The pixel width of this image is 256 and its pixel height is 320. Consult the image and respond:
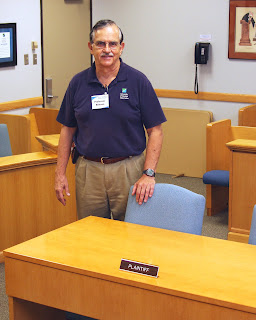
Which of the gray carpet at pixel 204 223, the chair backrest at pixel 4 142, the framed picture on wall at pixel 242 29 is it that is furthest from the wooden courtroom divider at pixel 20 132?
the framed picture on wall at pixel 242 29

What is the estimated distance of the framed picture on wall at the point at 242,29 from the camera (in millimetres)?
7266

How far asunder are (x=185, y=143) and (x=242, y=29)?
5.08 ft

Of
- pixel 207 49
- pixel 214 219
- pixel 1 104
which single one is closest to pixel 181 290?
pixel 214 219

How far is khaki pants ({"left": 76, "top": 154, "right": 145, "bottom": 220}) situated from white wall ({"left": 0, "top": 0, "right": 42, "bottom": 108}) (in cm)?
333

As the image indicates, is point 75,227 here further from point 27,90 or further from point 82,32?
point 82,32

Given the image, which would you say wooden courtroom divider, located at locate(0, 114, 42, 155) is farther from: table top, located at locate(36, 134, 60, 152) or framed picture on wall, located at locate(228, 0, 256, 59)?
framed picture on wall, located at locate(228, 0, 256, 59)

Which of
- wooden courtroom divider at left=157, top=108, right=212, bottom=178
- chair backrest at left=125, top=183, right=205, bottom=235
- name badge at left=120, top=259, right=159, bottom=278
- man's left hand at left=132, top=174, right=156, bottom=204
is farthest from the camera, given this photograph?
wooden courtroom divider at left=157, top=108, right=212, bottom=178

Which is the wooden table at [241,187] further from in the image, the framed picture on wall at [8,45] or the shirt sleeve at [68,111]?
the framed picture on wall at [8,45]

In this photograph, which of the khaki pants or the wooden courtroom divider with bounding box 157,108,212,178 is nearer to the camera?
the khaki pants

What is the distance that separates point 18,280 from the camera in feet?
9.53

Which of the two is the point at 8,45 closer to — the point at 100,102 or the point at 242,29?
the point at 242,29

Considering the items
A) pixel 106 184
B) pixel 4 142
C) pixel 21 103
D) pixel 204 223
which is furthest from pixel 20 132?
pixel 106 184

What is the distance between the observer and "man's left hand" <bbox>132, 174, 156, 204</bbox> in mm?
3424

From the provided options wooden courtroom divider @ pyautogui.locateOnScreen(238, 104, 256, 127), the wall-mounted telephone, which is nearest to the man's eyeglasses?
wooden courtroom divider @ pyautogui.locateOnScreen(238, 104, 256, 127)
